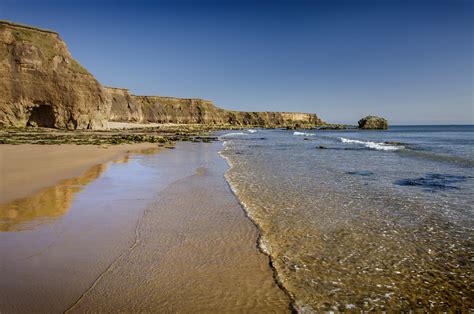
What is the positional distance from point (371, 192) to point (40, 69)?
180 feet

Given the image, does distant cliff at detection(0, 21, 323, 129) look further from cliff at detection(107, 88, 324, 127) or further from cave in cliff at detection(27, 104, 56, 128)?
cliff at detection(107, 88, 324, 127)

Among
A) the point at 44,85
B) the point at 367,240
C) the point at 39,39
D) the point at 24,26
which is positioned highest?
the point at 24,26

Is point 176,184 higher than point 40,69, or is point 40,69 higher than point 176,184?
point 40,69

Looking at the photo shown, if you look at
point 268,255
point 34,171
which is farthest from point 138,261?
point 34,171

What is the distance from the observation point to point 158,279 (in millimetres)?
4523

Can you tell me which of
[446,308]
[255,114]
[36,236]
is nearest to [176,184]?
[36,236]

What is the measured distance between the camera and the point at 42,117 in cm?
5275

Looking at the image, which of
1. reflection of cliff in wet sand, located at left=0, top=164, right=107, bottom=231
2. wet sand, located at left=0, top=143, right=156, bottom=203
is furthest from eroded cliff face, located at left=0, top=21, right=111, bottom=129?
reflection of cliff in wet sand, located at left=0, top=164, right=107, bottom=231

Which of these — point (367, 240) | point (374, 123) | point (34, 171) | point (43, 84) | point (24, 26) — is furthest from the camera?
point (374, 123)

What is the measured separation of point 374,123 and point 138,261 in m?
121

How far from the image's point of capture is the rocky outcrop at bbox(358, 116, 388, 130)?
113 meters

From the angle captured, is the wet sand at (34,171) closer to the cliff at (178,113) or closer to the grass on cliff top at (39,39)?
the grass on cliff top at (39,39)

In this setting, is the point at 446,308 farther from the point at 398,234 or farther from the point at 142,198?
the point at 142,198

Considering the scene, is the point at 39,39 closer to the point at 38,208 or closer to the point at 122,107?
the point at 122,107
